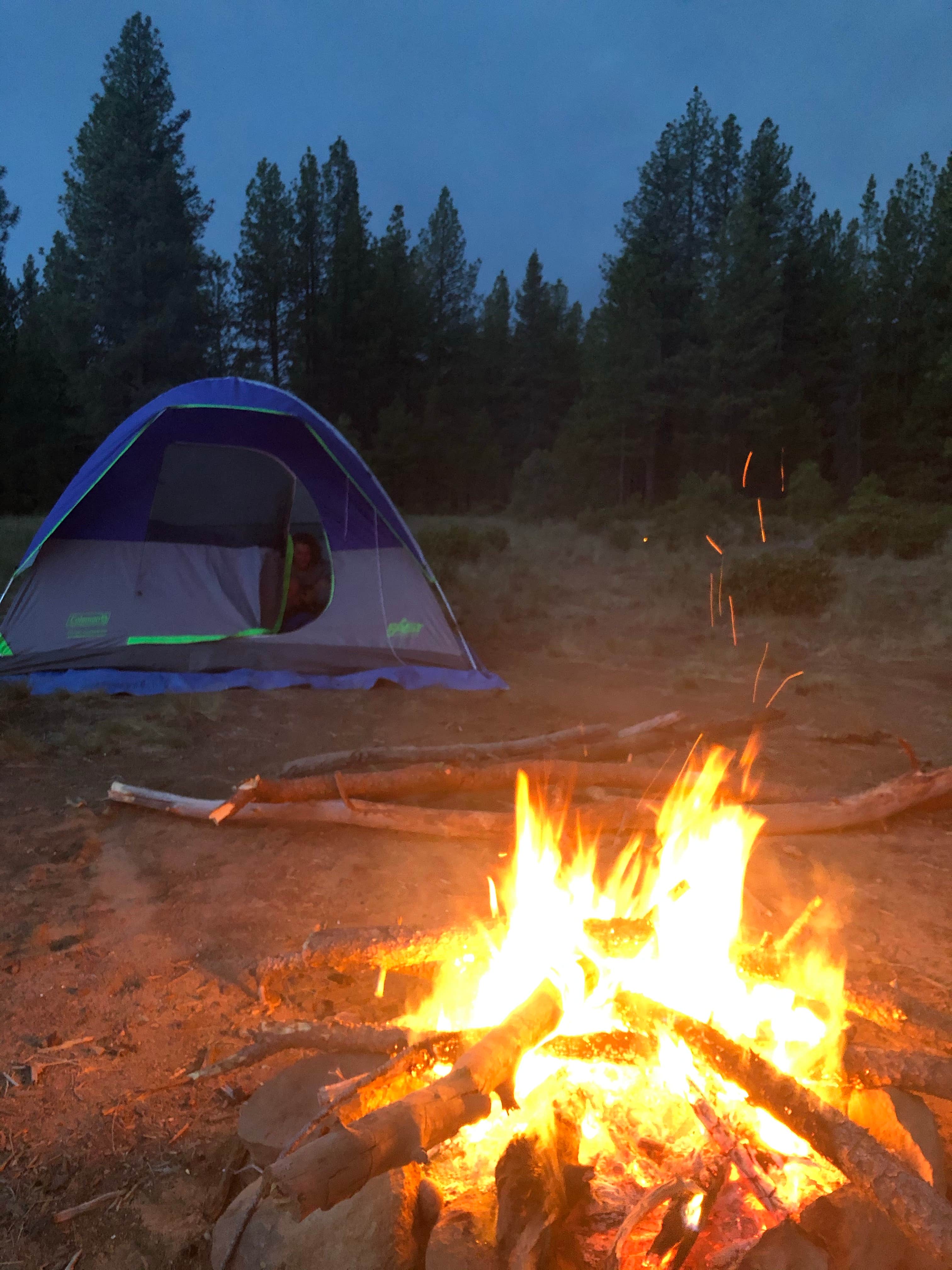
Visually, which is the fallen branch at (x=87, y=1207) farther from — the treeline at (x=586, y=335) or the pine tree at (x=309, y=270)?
the pine tree at (x=309, y=270)

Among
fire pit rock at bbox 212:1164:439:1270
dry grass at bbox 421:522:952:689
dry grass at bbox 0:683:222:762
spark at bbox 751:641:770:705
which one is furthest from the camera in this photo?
dry grass at bbox 421:522:952:689

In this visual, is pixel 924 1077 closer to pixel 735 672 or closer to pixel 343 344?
pixel 735 672

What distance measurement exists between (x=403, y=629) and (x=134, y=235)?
1973 centimetres

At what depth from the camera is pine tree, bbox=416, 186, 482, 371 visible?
34.1m

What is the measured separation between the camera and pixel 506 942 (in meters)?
2.47

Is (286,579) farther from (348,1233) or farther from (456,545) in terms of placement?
(348,1233)

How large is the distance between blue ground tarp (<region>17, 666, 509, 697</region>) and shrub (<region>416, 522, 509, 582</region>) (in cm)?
555

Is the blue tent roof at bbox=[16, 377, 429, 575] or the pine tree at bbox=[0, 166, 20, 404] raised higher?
the pine tree at bbox=[0, 166, 20, 404]

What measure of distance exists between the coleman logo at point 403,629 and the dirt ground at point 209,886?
62cm

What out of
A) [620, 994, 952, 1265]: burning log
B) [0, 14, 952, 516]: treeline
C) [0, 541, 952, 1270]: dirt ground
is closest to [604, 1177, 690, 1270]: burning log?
[620, 994, 952, 1265]: burning log

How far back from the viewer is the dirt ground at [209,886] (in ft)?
6.35

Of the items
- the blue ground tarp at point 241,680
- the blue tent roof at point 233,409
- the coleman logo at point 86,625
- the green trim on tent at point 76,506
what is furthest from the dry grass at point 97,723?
the blue tent roof at point 233,409

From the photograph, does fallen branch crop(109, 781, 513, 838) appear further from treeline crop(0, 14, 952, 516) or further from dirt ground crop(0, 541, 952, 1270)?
treeline crop(0, 14, 952, 516)

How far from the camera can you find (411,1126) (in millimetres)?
1594
